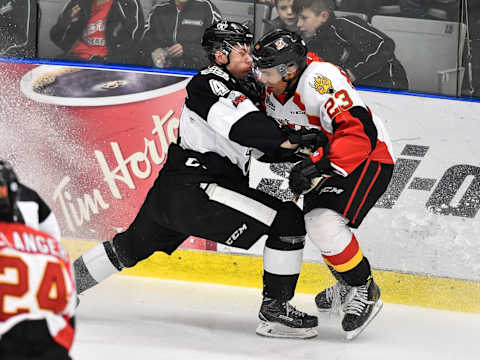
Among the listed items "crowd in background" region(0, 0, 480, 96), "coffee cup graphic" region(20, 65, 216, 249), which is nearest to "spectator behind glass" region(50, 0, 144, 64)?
"crowd in background" region(0, 0, 480, 96)

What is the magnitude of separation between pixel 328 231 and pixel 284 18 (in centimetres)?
146

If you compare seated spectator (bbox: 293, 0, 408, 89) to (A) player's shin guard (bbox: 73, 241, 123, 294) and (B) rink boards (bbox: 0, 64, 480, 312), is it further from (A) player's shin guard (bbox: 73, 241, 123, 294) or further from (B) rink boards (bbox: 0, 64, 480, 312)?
(A) player's shin guard (bbox: 73, 241, 123, 294)

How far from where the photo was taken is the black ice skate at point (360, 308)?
3.04 metres

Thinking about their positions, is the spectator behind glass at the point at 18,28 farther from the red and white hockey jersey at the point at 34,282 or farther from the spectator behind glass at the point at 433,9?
the red and white hockey jersey at the point at 34,282

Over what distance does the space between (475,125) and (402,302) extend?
80 centimetres

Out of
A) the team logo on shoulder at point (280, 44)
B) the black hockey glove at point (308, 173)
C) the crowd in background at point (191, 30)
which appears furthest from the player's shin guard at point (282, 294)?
the crowd in background at point (191, 30)

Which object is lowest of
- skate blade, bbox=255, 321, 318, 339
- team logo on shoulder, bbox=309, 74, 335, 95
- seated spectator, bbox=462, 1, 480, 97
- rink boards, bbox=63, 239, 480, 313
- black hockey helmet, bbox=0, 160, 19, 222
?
rink boards, bbox=63, 239, 480, 313

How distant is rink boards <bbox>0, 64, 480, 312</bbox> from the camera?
12.3 ft

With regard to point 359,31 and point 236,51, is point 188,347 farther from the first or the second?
point 359,31

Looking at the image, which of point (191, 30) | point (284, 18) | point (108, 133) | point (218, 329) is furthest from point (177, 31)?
point (218, 329)

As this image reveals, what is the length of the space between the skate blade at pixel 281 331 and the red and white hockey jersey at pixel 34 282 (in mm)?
1372

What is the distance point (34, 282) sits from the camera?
169 centimetres

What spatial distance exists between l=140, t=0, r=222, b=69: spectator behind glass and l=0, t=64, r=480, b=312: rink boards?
0.22 m

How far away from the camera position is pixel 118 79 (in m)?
3.92
